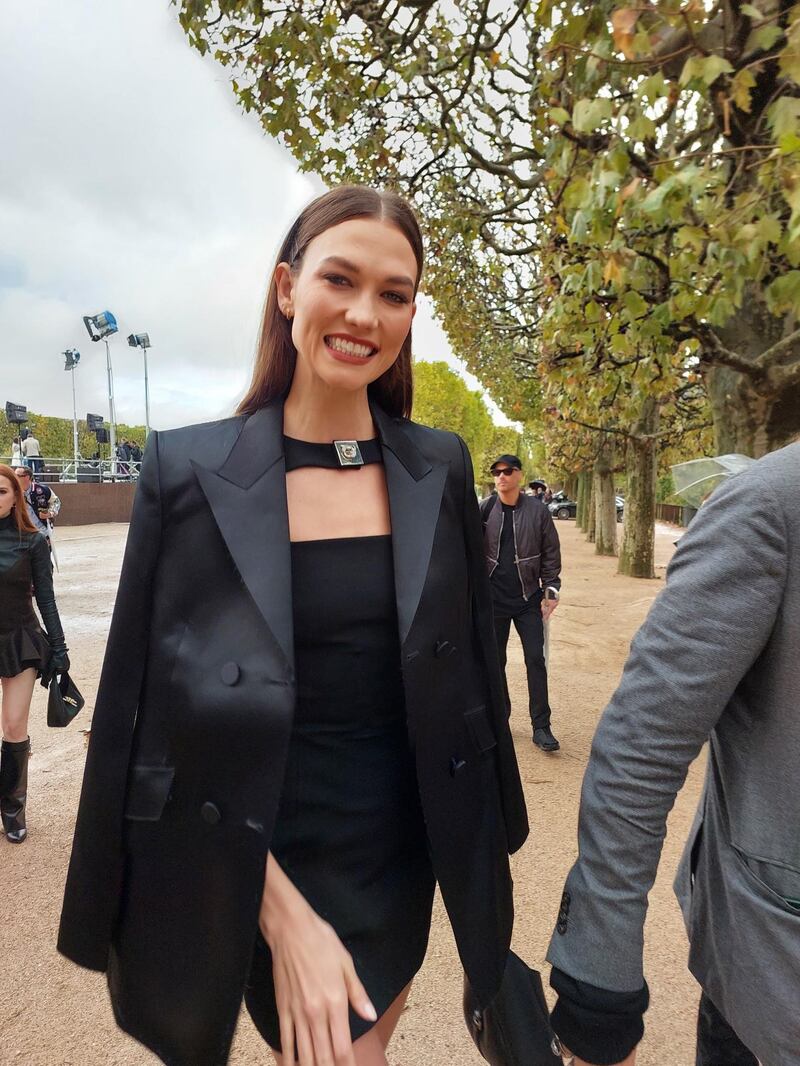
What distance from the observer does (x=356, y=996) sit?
1.19 m

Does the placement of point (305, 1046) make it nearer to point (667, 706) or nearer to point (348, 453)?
point (667, 706)

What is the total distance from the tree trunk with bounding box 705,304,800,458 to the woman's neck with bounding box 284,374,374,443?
16.0 ft

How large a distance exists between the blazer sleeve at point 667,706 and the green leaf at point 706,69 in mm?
2853

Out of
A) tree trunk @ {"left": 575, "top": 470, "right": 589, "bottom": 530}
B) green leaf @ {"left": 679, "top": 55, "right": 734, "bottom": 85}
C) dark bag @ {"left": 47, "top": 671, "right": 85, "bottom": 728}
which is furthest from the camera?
tree trunk @ {"left": 575, "top": 470, "right": 589, "bottom": 530}

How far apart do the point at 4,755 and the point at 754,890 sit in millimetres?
4078

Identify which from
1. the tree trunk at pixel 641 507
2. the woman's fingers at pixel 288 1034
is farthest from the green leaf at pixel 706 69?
the tree trunk at pixel 641 507

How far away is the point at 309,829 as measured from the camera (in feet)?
4.59

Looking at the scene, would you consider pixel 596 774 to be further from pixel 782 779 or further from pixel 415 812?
pixel 415 812

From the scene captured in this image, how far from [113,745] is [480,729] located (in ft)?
2.46

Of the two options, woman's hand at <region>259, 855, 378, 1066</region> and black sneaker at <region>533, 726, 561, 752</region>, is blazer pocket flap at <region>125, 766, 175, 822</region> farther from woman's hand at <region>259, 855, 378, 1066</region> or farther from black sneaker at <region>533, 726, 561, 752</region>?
black sneaker at <region>533, 726, 561, 752</region>

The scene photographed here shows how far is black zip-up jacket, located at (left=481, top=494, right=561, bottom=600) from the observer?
5.71 m

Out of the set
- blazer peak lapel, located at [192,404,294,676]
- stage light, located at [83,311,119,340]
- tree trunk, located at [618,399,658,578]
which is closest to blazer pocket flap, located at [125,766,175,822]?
blazer peak lapel, located at [192,404,294,676]

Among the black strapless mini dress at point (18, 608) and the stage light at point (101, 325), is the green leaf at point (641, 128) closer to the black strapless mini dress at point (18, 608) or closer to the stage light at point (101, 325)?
the black strapless mini dress at point (18, 608)

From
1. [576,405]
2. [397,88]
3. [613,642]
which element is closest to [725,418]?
[576,405]
